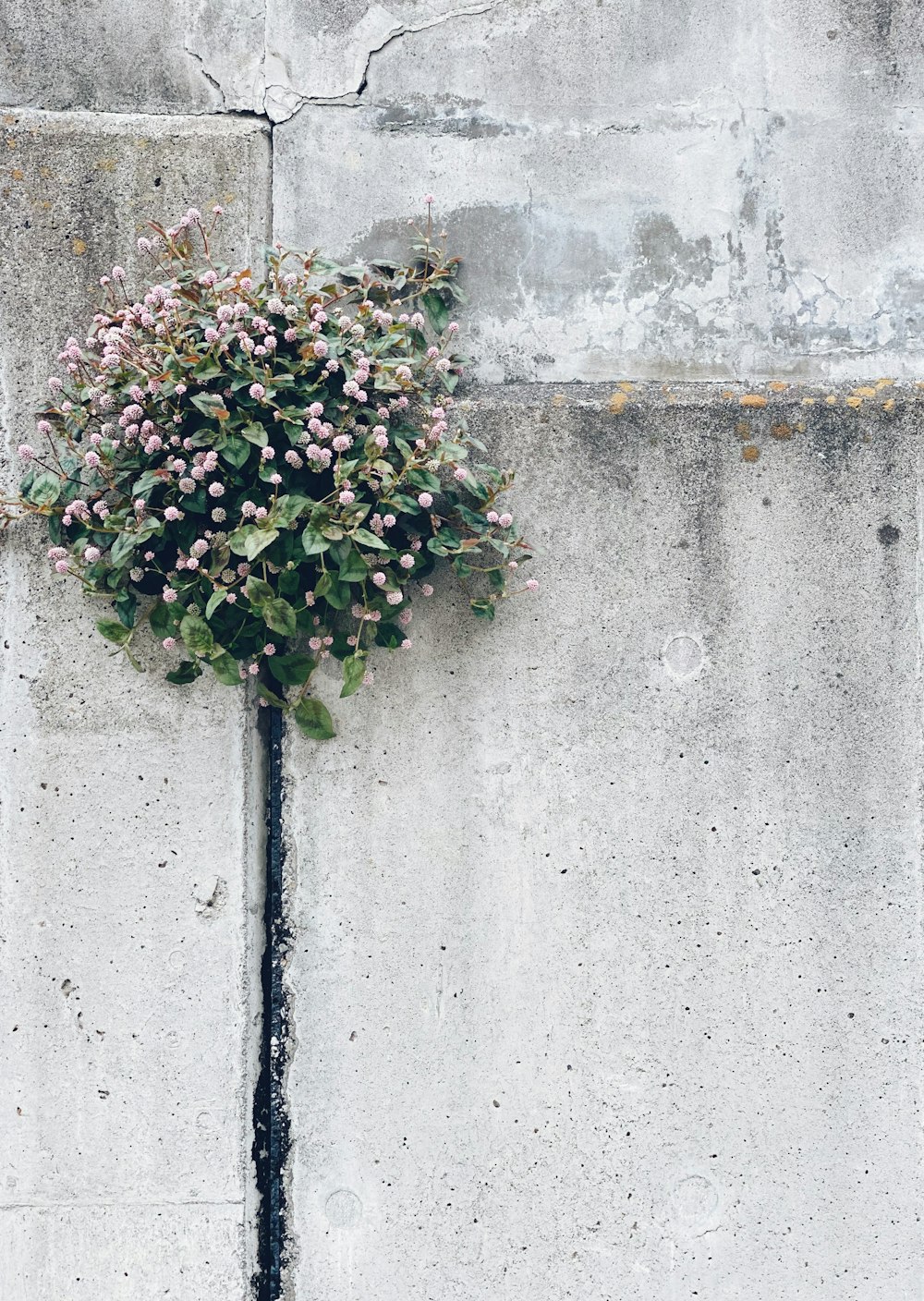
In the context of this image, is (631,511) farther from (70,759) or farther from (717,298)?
(70,759)

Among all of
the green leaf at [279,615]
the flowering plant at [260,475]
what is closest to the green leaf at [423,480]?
the flowering plant at [260,475]

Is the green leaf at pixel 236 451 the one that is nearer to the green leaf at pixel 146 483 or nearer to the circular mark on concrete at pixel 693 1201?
the green leaf at pixel 146 483

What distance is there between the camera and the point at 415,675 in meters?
2.59

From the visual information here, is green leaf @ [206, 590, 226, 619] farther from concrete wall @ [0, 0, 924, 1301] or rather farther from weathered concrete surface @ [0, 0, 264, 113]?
weathered concrete surface @ [0, 0, 264, 113]

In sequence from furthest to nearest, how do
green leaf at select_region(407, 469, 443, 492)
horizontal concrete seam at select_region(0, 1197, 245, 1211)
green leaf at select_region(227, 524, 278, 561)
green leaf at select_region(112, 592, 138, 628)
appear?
1. horizontal concrete seam at select_region(0, 1197, 245, 1211)
2. green leaf at select_region(112, 592, 138, 628)
3. green leaf at select_region(407, 469, 443, 492)
4. green leaf at select_region(227, 524, 278, 561)

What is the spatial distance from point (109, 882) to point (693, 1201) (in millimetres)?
1597

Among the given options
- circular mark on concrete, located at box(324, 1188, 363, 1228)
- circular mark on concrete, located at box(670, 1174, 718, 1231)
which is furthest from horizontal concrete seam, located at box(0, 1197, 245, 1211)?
circular mark on concrete, located at box(670, 1174, 718, 1231)

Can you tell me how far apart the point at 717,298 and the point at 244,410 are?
4.09 feet

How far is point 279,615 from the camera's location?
7.50 ft

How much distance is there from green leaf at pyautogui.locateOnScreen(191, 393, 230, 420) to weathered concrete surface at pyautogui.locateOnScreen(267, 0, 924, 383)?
67 cm

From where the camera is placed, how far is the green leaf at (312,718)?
2521mm

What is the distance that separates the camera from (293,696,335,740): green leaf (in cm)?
252

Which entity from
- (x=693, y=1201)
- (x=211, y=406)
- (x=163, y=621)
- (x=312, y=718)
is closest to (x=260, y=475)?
(x=211, y=406)

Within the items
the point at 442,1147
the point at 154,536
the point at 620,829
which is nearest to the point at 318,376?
the point at 154,536
